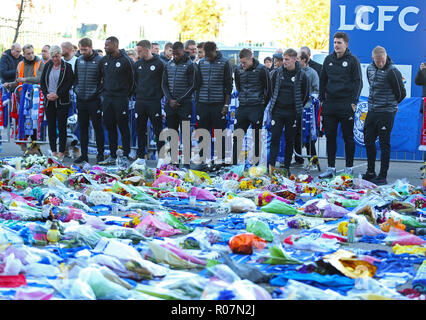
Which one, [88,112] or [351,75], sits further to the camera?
[88,112]

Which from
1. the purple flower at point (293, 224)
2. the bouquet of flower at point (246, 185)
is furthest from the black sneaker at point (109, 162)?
the purple flower at point (293, 224)

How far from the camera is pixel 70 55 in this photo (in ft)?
52.0

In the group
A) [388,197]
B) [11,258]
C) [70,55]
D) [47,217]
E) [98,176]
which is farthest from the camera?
[70,55]

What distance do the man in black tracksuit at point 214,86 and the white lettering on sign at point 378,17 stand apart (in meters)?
3.64

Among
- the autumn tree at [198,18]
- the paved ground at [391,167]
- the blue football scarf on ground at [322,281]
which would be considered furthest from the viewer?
the autumn tree at [198,18]

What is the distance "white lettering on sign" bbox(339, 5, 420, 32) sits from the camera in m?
16.3

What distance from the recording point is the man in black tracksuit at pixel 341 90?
1312cm

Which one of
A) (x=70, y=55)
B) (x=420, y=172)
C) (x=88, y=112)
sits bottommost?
(x=420, y=172)

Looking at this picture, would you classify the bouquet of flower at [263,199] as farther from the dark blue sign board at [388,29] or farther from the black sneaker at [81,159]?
the dark blue sign board at [388,29]

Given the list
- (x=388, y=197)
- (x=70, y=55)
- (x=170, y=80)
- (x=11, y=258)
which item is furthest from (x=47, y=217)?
(x=70, y=55)

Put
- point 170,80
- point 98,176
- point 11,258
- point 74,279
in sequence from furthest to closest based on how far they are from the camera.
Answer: point 170,80 < point 98,176 < point 11,258 < point 74,279

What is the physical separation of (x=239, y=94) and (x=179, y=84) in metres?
1.11

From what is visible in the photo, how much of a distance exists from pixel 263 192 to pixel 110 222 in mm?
2653

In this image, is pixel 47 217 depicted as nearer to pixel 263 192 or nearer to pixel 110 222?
pixel 110 222
